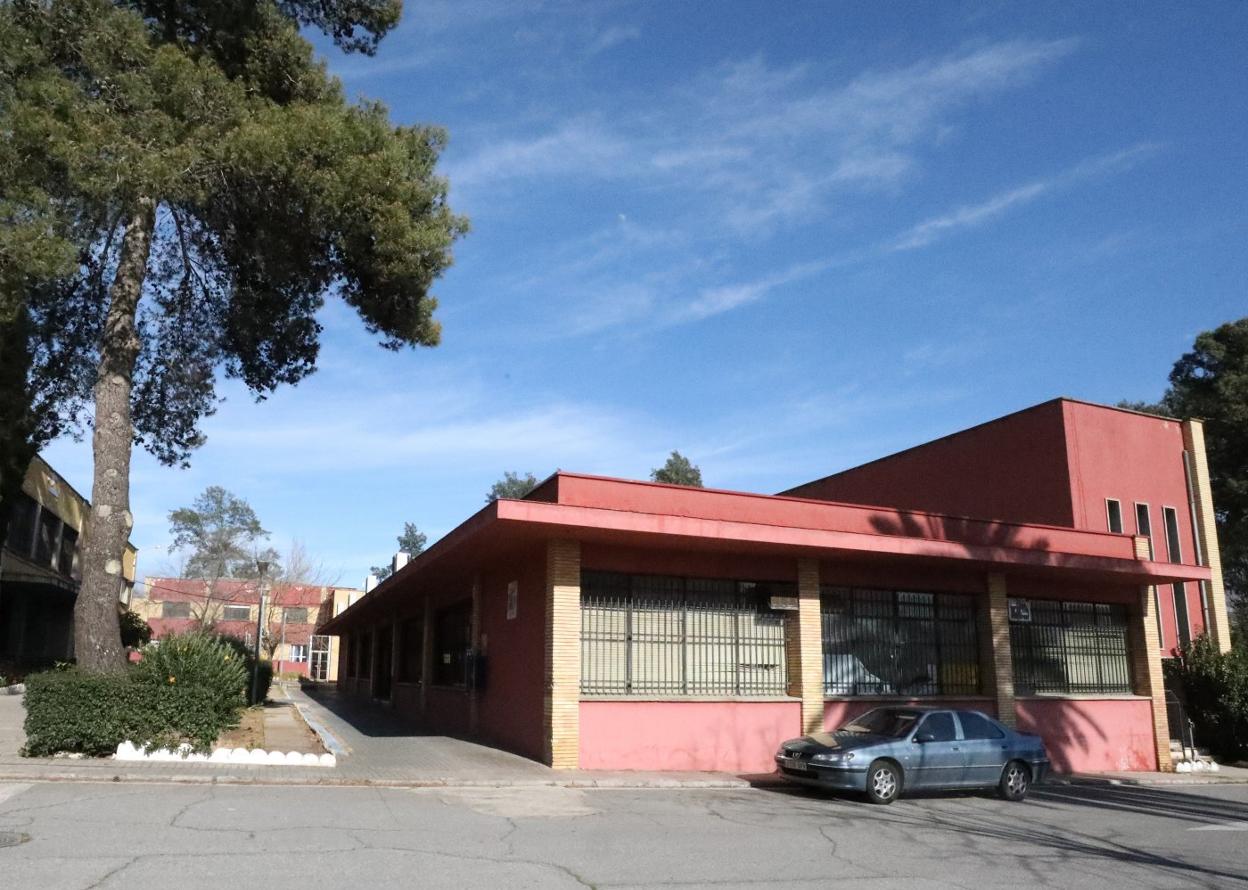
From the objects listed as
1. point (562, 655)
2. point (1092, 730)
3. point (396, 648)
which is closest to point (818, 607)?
point (562, 655)

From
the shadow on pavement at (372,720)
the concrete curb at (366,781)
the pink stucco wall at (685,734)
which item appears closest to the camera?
the concrete curb at (366,781)

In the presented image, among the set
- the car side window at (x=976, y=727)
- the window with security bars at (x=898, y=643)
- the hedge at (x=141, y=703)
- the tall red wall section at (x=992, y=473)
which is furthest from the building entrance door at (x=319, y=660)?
the car side window at (x=976, y=727)

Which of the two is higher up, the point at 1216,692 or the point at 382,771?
the point at 1216,692

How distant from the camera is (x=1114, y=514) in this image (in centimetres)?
2508

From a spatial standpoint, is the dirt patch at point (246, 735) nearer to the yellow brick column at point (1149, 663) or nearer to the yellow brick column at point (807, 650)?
the yellow brick column at point (807, 650)

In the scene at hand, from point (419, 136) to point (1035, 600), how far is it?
49.6 ft

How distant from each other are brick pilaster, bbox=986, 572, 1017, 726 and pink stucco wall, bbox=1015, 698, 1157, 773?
1.70 feet

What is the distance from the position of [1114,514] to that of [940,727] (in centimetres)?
1318

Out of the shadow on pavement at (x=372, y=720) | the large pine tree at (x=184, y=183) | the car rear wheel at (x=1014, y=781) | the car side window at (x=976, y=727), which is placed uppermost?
the large pine tree at (x=184, y=183)

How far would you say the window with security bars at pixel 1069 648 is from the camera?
68.5 feet

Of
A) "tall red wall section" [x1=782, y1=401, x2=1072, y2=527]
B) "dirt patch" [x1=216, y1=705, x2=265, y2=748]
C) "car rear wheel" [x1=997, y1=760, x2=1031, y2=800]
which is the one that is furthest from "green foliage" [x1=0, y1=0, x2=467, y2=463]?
"tall red wall section" [x1=782, y1=401, x2=1072, y2=527]

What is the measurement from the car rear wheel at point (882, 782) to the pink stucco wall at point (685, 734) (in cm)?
353

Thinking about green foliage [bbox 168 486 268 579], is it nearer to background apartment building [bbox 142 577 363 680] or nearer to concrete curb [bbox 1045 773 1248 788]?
background apartment building [bbox 142 577 363 680]

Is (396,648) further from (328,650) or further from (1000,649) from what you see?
(328,650)
